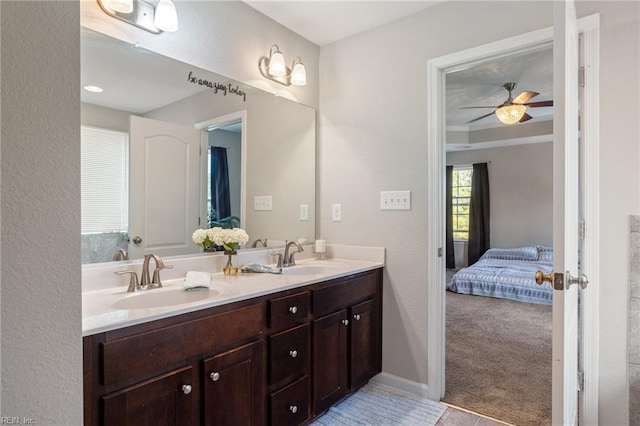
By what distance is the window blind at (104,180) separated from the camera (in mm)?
1480

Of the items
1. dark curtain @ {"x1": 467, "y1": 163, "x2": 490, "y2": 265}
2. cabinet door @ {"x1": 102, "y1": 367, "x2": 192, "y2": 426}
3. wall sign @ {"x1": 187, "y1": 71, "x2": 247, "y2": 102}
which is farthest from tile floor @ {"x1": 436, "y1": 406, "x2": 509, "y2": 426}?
dark curtain @ {"x1": 467, "y1": 163, "x2": 490, "y2": 265}

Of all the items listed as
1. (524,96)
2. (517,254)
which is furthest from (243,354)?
(517,254)

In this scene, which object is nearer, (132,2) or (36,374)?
(36,374)

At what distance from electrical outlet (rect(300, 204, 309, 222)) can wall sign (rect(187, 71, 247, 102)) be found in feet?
2.77

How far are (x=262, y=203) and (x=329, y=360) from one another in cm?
105

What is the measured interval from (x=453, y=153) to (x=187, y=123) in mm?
5876

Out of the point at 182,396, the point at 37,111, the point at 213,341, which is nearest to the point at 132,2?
the point at 37,111

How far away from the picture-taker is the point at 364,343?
2.14 m

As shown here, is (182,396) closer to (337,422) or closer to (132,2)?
(337,422)

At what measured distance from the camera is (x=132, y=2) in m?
1.54

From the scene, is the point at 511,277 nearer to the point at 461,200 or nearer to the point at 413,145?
the point at 461,200

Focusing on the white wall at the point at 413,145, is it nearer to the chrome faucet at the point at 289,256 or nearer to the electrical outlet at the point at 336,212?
the electrical outlet at the point at 336,212

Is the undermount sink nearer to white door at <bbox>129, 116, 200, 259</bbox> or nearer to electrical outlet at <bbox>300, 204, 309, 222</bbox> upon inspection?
white door at <bbox>129, 116, 200, 259</bbox>

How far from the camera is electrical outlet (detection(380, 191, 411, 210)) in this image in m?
2.19
